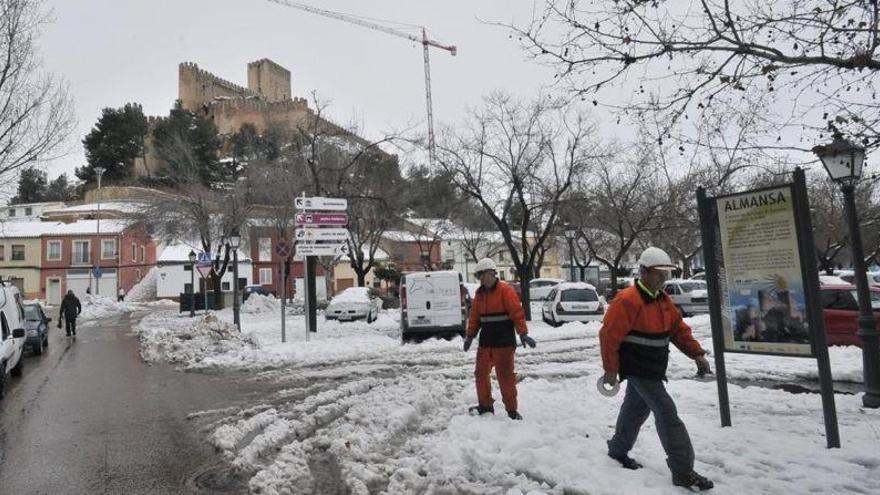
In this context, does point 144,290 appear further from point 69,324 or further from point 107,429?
point 107,429

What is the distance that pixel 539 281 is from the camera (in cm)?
4144

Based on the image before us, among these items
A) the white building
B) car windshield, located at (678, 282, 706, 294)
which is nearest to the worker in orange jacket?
car windshield, located at (678, 282, 706, 294)

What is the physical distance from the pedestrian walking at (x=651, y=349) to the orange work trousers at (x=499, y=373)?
2.17 meters

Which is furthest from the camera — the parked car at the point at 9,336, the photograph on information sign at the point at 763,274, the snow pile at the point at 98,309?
the snow pile at the point at 98,309

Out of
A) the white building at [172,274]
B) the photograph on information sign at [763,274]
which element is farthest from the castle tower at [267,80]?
the photograph on information sign at [763,274]

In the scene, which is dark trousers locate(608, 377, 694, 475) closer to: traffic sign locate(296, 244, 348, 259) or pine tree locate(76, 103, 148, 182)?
traffic sign locate(296, 244, 348, 259)

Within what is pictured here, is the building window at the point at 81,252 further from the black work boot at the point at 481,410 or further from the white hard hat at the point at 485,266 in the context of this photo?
the black work boot at the point at 481,410

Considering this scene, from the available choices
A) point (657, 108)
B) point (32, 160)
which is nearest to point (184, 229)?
point (32, 160)

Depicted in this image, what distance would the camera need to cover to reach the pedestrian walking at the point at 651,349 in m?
4.55

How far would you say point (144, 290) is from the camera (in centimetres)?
5728

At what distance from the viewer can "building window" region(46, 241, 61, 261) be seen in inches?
2181

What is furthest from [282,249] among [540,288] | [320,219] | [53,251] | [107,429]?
[53,251]

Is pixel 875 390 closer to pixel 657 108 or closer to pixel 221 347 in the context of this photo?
pixel 657 108

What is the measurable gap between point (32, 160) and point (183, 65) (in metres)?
87.6
